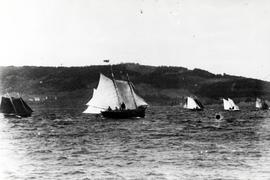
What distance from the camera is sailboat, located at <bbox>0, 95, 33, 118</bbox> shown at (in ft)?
316

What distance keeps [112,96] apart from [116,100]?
57.3 inches

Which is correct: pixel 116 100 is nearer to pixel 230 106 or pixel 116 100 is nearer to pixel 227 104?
pixel 230 106

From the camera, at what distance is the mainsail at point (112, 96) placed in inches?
3226

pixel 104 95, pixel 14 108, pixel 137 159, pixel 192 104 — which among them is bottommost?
pixel 137 159

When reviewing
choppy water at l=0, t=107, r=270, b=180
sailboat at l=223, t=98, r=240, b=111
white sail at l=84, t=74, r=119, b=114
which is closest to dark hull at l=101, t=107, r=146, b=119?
white sail at l=84, t=74, r=119, b=114

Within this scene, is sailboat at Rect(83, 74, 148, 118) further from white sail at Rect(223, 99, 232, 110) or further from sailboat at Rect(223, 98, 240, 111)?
white sail at Rect(223, 99, 232, 110)

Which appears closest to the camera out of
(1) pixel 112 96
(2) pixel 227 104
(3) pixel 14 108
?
(1) pixel 112 96

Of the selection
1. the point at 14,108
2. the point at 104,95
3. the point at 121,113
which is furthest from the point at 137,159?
the point at 14,108

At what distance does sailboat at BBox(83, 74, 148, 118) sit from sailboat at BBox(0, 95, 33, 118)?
15.5 metres

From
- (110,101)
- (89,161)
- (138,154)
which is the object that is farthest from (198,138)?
(110,101)

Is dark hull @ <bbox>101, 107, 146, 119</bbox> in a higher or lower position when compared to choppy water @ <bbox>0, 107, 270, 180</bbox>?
higher

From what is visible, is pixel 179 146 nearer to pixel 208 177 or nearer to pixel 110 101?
pixel 208 177

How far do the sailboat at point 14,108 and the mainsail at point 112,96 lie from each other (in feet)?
50.7

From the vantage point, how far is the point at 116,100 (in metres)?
86.2
